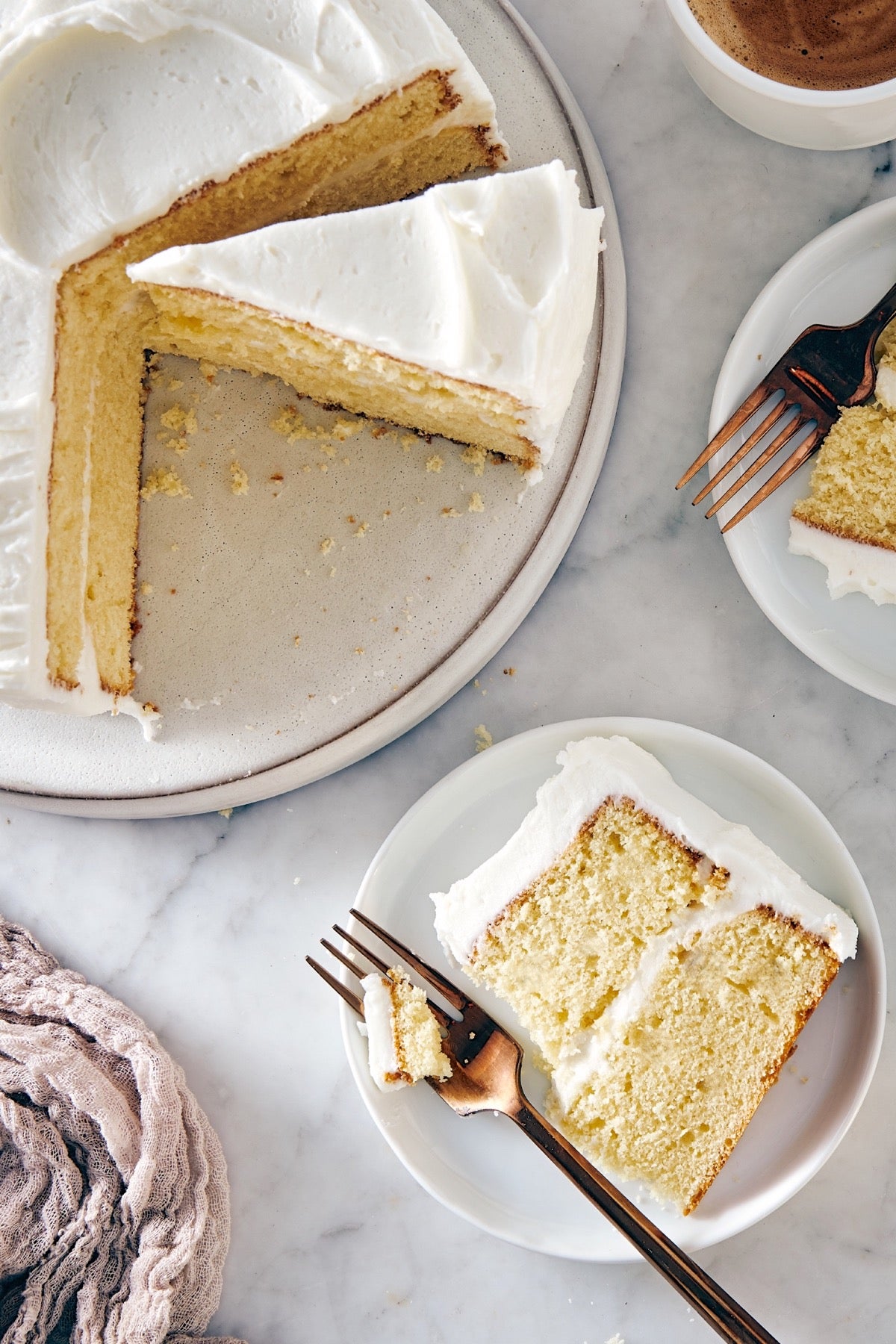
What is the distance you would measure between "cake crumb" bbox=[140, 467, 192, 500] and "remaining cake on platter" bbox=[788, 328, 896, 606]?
4.02 ft

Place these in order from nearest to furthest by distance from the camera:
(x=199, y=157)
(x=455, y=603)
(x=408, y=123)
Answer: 1. (x=199, y=157)
2. (x=408, y=123)
3. (x=455, y=603)

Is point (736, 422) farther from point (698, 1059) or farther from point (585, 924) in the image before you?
point (698, 1059)

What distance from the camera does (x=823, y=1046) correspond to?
6.81 ft

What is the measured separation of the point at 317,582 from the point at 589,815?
2.36 feet

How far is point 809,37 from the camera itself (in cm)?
193

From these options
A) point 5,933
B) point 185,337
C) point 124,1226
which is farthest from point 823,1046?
point 185,337

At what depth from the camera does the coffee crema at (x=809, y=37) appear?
6.29 ft

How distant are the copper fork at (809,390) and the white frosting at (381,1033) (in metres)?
1.12

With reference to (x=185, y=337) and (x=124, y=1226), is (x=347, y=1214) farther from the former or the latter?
(x=185, y=337)

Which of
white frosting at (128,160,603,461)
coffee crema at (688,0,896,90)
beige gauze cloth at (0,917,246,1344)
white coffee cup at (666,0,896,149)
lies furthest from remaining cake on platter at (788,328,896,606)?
beige gauze cloth at (0,917,246,1344)

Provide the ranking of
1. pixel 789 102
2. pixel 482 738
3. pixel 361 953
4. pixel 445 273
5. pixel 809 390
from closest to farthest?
pixel 445 273 → pixel 789 102 → pixel 809 390 → pixel 361 953 → pixel 482 738

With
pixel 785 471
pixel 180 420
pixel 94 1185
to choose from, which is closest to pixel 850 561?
pixel 785 471

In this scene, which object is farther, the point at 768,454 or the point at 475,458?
the point at 475,458

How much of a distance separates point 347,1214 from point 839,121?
2385 mm
